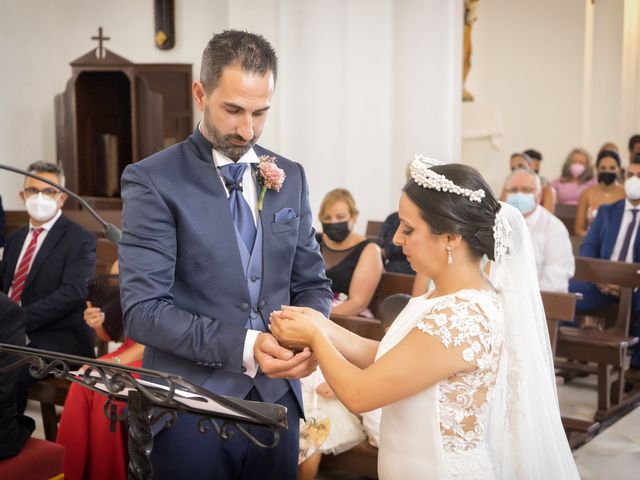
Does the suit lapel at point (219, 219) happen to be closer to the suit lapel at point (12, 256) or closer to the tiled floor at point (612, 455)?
the tiled floor at point (612, 455)

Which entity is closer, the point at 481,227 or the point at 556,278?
the point at 481,227

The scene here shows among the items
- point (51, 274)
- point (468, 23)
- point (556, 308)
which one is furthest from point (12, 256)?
point (468, 23)

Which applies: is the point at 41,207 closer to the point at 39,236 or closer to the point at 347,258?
the point at 39,236

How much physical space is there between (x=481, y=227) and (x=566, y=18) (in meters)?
12.7

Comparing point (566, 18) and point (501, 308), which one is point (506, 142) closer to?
point (566, 18)

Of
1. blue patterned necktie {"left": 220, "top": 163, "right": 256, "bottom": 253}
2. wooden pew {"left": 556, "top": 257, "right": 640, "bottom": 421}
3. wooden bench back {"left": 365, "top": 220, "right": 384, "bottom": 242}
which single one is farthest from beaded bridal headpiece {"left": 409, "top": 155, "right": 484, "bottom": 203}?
wooden bench back {"left": 365, "top": 220, "right": 384, "bottom": 242}

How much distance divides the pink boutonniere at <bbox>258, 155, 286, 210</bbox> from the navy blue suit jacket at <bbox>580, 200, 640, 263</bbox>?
5.02m

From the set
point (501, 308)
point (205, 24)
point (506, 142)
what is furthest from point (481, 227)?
point (506, 142)

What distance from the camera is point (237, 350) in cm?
221

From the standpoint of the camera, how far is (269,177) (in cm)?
240

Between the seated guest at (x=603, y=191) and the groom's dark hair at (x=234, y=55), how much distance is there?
7.28m

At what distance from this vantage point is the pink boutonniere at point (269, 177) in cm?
240

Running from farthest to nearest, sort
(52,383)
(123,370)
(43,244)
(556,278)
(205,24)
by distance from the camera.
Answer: (205,24), (556,278), (43,244), (52,383), (123,370)

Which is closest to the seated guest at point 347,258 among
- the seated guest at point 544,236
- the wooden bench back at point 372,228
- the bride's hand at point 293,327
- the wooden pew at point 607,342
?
the seated guest at point 544,236
